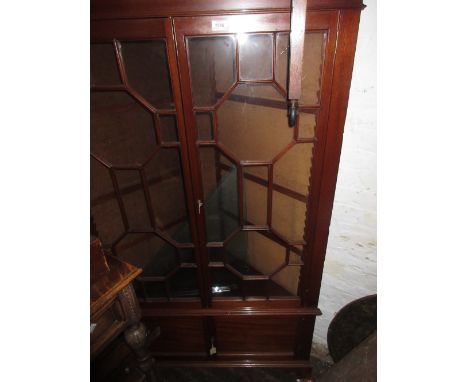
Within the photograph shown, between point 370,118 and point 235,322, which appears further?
point 235,322

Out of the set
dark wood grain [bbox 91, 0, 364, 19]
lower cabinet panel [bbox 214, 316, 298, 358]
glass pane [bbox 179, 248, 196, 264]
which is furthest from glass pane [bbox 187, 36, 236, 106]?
lower cabinet panel [bbox 214, 316, 298, 358]

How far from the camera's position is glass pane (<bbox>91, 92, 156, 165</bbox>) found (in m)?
1.38

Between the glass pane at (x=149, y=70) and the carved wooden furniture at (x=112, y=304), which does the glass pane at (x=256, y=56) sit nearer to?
the glass pane at (x=149, y=70)

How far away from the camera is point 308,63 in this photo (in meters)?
1.12

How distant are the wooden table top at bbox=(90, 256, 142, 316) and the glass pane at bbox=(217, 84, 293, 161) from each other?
72 cm

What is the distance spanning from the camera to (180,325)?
1789 millimetres

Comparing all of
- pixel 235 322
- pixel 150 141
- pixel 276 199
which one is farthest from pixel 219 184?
pixel 235 322

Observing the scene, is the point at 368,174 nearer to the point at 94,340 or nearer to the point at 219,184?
the point at 219,184

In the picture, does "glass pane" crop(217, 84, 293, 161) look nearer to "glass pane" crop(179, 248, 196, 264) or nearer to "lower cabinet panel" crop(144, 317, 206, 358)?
"glass pane" crop(179, 248, 196, 264)

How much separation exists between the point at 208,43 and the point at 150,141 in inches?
23.2

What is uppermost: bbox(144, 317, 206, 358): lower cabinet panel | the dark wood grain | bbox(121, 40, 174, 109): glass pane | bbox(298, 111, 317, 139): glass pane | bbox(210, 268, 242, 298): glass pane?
the dark wood grain

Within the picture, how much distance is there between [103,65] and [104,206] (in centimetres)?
77

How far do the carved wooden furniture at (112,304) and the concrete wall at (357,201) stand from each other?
1076 mm

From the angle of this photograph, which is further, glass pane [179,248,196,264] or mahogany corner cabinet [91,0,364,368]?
glass pane [179,248,196,264]
